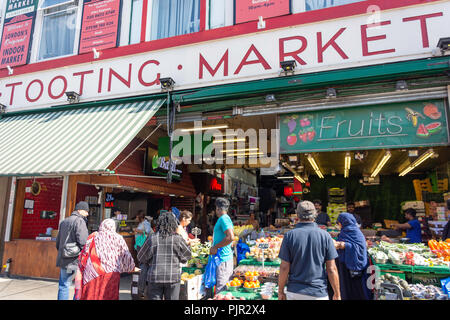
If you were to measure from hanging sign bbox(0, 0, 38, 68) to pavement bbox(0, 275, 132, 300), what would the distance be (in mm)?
6851

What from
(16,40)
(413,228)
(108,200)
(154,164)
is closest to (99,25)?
(16,40)

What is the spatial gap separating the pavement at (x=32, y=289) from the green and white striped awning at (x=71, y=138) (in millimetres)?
2846

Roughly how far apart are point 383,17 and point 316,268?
560 cm

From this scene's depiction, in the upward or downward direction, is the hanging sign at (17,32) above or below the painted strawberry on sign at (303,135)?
above

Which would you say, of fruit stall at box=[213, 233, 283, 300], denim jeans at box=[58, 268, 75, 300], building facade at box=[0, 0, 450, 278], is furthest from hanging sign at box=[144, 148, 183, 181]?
fruit stall at box=[213, 233, 283, 300]

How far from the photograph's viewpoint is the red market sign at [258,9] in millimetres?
6956

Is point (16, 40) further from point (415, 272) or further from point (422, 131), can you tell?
point (415, 272)

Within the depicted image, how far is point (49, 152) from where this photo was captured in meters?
6.30

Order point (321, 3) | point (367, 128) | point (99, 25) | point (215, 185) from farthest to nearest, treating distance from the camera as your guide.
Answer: point (215, 185) → point (99, 25) → point (321, 3) → point (367, 128)

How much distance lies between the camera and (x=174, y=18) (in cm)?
827

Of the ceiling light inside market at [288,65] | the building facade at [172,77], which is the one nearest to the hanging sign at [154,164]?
the building facade at [172,77]

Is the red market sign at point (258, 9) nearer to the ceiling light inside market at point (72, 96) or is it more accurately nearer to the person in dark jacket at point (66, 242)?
the ceiling light inside market at point (72, 96)

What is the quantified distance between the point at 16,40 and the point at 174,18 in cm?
591

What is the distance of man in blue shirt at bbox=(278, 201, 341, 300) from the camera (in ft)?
10.9
